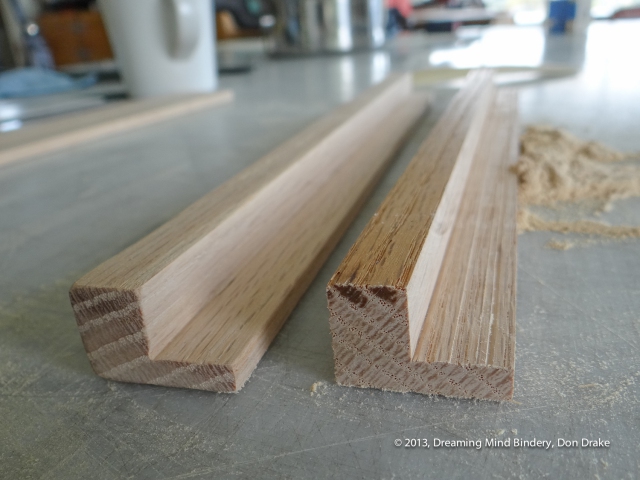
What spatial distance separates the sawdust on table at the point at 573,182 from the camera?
70 cm

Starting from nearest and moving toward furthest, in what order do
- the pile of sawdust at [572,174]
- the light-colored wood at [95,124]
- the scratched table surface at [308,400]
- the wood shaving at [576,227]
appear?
the scratched table surface at [308,400]
the wood shaving at [576,227]
the pile of sawdust at [572,174]
the light-colored wood at [95,124]

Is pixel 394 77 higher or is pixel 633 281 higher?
pixel 394 77

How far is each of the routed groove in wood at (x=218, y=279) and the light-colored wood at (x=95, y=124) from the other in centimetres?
78

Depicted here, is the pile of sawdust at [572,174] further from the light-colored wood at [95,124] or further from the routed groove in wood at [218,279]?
the light-colored wood at [95,124]

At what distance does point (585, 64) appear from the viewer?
2178mm

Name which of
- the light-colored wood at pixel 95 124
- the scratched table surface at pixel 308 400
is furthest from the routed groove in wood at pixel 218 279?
the light-colored wood at pixel 95 124

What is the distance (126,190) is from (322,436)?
2.54 feet

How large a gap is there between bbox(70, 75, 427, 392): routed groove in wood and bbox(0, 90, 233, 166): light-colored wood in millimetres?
779

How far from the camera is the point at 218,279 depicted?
0.58 m

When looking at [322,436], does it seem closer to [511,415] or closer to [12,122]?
[511,415]

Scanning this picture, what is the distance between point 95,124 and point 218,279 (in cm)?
112

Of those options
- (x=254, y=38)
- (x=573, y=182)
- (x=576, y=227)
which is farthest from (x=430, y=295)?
(x=254, y=38)

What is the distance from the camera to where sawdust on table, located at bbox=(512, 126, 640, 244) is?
0.70m

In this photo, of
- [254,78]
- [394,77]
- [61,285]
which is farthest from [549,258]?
[254,78]
